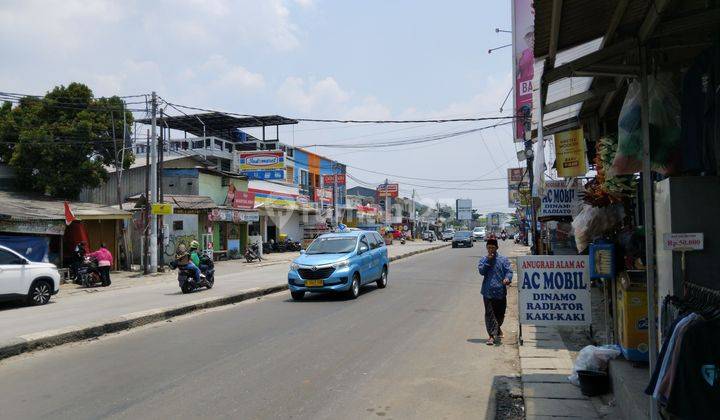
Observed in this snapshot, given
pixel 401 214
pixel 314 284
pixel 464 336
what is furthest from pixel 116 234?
pixel 401 214

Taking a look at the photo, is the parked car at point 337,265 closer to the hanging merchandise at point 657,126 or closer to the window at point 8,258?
the window at point 8,258

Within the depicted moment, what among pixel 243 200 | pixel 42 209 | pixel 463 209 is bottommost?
pixel 42 209

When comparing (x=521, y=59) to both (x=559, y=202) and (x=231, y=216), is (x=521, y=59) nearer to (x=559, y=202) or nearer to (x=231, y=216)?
(x=559, y=202)

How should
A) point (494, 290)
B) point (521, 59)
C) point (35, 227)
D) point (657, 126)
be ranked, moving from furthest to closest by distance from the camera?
point (521, 59)
point (35, 227)
point (494, 290)
point (657, 126)

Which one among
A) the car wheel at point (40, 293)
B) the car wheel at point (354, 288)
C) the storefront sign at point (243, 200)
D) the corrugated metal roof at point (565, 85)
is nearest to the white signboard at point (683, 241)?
the corrugated metal roof at point (565, 85)

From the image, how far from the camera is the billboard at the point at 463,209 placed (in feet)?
404

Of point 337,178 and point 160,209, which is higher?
point 337,178

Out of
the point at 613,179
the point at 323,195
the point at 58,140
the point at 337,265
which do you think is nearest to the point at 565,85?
the point at 613,179

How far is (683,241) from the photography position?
12.2 ft

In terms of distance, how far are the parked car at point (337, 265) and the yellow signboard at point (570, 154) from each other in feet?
20.6

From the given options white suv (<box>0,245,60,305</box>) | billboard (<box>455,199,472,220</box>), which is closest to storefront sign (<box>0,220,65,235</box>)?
white suv (<box>0,245,60,305</box>)

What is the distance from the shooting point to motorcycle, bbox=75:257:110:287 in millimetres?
19688

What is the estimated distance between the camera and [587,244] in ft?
23.8

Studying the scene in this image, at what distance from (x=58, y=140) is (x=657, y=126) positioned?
88.8ft
